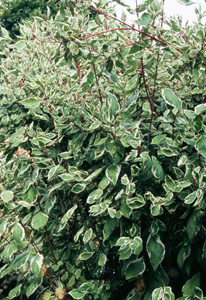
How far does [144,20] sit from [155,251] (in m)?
0.97

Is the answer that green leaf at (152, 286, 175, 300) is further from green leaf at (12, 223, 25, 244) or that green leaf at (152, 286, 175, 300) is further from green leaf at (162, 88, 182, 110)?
green leaf at (162, 88, 182, 110)

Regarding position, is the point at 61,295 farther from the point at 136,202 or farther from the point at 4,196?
the point at 136,202

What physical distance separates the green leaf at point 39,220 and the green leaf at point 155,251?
531 millimetres

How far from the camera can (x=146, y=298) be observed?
5.06 feet

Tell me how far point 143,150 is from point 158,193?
23 centimetres

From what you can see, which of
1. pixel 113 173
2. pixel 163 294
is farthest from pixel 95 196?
pixel 163 294

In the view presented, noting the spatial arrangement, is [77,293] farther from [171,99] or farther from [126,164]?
[171,99]

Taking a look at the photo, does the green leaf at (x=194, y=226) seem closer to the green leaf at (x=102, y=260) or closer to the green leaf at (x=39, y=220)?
the green leaf at (x=102, y=260)

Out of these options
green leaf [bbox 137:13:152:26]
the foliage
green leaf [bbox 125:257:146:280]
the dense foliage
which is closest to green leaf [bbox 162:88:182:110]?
the dense foliage

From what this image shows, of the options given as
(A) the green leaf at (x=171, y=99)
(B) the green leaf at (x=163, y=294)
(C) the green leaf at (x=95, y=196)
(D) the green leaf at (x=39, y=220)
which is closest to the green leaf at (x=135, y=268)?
(B) the green leaf at (x=163, y=294)

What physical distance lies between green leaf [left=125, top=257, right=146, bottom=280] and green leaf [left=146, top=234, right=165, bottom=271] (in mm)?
82

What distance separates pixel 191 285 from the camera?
1492mm

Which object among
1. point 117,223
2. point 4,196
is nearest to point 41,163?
point 4,196

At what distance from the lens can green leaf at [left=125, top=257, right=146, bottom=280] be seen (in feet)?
4.90
